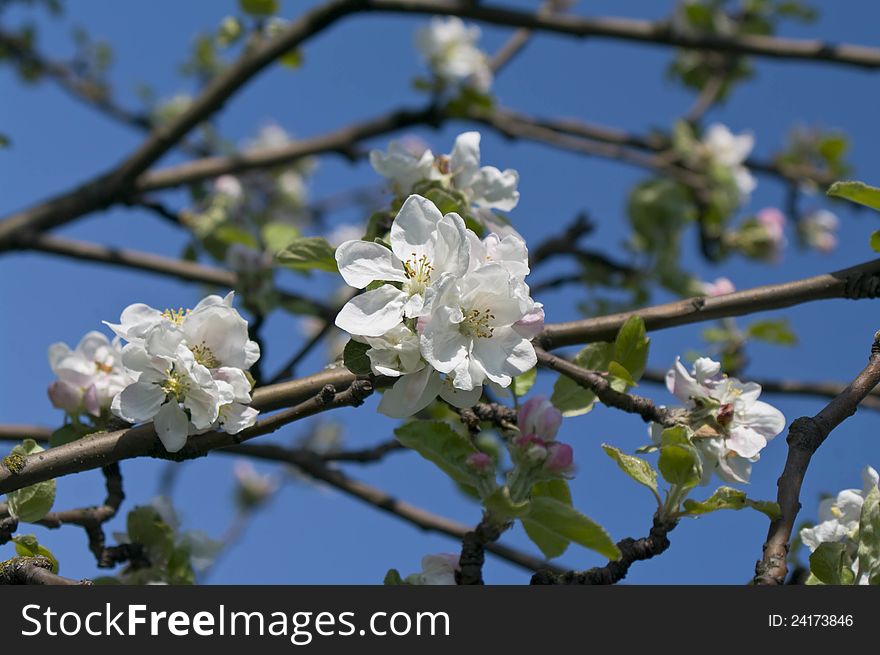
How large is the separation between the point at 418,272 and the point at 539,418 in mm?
314

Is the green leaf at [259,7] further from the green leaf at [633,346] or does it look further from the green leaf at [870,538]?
the green leaf at [870,538]

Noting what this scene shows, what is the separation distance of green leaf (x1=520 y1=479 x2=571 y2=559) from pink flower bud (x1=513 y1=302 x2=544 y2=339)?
24cm

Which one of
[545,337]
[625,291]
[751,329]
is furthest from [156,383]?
[625,291]

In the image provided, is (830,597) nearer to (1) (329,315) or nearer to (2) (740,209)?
(1) (329,315)

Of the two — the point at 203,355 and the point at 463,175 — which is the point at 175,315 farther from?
the point at 463,175

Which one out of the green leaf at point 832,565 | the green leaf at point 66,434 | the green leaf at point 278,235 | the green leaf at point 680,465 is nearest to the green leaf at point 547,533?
the green leaf at point 680,465

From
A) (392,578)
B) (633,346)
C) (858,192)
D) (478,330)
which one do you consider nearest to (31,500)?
A: (392,578)

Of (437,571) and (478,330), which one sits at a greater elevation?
(478,330)

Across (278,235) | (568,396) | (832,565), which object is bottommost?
(832,565)

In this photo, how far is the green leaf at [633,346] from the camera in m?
1.53

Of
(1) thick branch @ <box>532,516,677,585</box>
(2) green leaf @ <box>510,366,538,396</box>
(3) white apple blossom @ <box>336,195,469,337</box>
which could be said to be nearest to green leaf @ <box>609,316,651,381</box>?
(2) green leaf @ <box>510,366,538,396</box>

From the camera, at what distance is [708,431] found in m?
1.47

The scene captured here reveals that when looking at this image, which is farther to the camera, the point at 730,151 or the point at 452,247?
the point at 730,151

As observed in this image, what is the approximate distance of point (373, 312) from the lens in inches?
52.1
